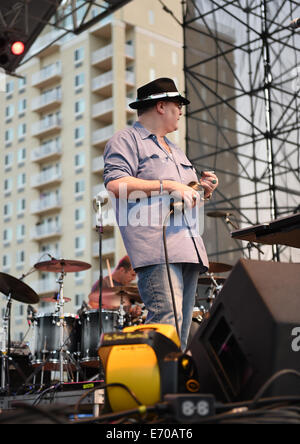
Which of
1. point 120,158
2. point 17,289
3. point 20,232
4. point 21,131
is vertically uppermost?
point 21,131

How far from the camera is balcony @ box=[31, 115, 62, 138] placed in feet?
88.0

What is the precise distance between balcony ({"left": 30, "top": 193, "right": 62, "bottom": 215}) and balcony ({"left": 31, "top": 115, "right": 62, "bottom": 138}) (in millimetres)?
2827

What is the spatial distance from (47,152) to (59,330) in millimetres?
21817

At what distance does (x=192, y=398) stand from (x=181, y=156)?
1.35 meters

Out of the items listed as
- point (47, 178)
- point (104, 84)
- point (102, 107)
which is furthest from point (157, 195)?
point (47, 178)

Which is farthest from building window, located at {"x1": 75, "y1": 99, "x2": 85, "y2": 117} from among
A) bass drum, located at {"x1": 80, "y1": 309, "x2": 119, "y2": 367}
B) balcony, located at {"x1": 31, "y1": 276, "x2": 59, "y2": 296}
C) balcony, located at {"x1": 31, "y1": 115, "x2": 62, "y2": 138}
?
bass drum, located at {"x1": 80, "y1": 309, "x2": 119, "y2": 367}

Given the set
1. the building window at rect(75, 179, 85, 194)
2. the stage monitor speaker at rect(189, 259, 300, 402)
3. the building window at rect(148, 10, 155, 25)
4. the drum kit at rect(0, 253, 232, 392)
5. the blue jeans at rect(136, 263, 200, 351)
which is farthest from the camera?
the building window at rect(148, 10, 155, 25)

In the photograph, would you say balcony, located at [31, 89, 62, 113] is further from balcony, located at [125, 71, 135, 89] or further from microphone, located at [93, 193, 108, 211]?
microphone, located at [93, 193, 108, 211]

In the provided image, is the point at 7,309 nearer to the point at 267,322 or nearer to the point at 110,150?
the point at 110,150

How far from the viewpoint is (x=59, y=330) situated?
5.77 meters

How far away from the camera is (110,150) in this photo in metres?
2.37

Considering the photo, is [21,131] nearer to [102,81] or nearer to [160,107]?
[102,81]

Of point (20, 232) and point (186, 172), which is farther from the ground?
point (20, 232)
